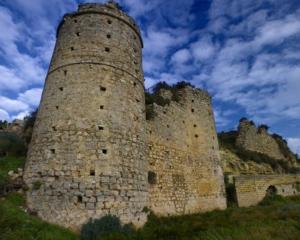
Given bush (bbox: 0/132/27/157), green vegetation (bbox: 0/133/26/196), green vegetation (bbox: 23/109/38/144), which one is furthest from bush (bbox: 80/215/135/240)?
green vegetation (bbox: 23/109/38/144)

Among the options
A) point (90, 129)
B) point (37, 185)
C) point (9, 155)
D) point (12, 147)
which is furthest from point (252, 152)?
point (37, 185)

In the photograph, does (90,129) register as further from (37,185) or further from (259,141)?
(259,141)

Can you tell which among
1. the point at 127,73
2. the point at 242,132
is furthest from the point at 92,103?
the point at 242,132

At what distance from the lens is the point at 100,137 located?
929 cm

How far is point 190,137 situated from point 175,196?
419 cm

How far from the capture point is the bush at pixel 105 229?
7.54 m

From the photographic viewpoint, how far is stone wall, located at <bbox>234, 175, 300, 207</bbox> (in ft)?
58.5

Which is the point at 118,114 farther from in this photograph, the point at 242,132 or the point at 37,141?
the point at 242,132

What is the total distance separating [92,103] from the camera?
9.66 m

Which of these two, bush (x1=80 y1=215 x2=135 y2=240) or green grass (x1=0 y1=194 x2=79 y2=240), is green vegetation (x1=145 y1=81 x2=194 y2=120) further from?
green grass (x1=0 y1=194 x2=79 y2=240)

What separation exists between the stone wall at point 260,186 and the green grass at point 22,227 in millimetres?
13512

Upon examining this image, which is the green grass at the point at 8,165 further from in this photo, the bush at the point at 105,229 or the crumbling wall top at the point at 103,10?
the crumbling wall top at the point at 103,10

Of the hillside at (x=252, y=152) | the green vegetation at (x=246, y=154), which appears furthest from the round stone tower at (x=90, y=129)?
the green vegetation at (x=246, y=154)

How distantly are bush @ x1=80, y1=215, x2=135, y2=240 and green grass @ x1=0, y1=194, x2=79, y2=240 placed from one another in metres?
0.37
